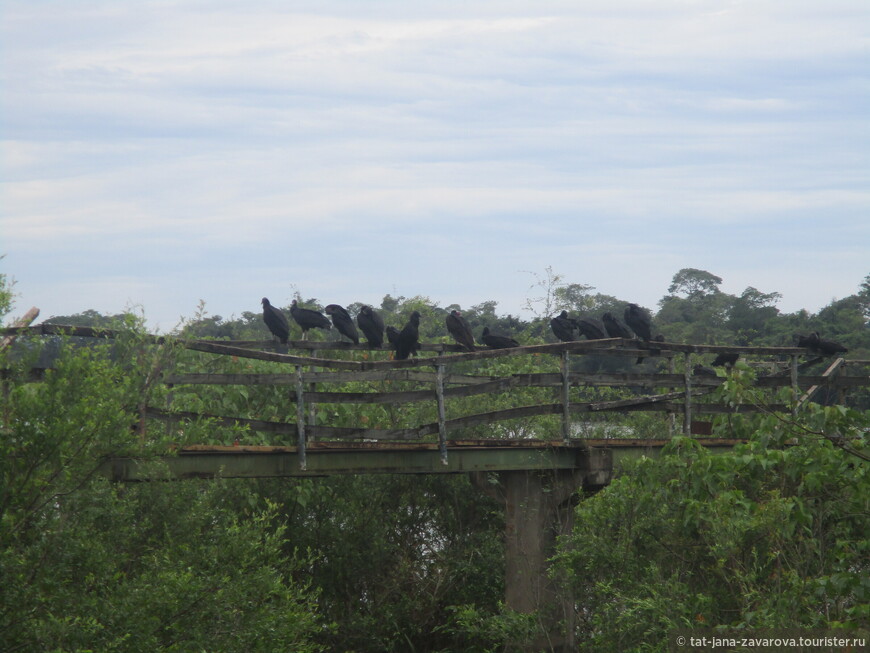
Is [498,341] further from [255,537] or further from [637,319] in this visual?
[255,537]

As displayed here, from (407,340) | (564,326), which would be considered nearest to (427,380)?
(407,340)

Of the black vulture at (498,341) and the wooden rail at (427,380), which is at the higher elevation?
the black vulture at (498,341)

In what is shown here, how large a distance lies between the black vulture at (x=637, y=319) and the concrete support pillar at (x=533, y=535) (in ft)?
9.80

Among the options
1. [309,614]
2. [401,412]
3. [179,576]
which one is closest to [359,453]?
[309,614]

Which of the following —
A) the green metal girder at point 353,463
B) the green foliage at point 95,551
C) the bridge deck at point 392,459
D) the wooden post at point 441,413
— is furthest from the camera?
the wooden post at point 441,413

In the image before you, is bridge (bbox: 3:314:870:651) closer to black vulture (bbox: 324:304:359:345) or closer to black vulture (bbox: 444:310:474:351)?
black vulture (bbox: 444:310:474:351)

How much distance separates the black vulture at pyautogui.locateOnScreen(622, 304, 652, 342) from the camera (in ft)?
41.5

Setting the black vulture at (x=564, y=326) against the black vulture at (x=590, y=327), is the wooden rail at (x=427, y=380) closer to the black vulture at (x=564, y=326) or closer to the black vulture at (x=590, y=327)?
the black vulture at (x=590, y=327)

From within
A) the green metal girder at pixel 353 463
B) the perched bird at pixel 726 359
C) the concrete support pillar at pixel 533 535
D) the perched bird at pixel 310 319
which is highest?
the perched bird at pixel 310 319

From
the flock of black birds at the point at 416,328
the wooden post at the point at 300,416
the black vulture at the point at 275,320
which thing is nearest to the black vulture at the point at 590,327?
the flock of black birds at the point at 416,328

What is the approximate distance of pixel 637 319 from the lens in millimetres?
12734

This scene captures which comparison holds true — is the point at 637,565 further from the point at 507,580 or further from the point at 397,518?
the point at 397,518

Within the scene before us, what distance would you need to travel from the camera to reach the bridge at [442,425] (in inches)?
331

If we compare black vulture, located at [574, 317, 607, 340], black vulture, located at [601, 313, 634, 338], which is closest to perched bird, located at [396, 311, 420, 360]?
black vulture, located at [574, 317, 607, 340]
